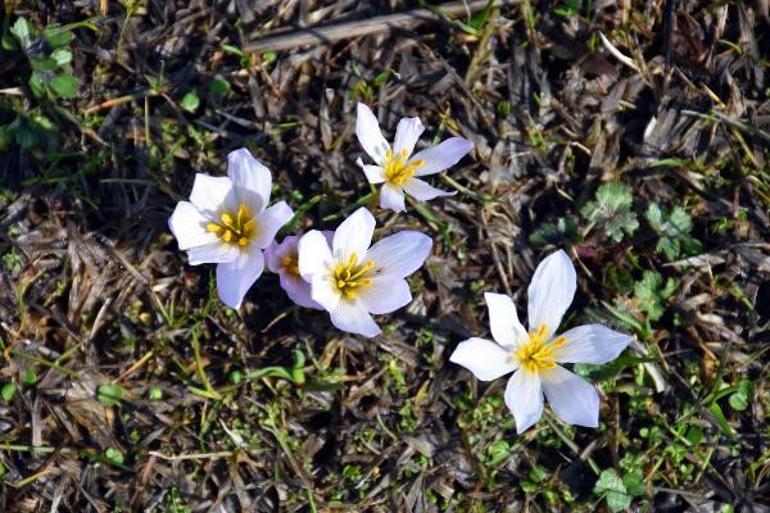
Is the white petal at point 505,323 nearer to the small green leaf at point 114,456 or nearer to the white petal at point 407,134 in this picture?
the white petal at point 407,134

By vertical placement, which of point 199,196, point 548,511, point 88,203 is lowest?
point 548,511

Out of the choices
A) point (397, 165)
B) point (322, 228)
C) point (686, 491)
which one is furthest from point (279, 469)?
point (686, 491)

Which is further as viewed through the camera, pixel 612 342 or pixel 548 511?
pixel 548 511

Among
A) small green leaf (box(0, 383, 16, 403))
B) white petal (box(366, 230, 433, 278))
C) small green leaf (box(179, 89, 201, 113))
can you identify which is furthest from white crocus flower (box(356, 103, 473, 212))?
small green leaf (box(0, 383, 16, 403))

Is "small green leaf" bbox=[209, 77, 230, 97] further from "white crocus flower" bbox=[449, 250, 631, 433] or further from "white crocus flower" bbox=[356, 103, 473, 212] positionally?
"white crocus flower" bbox=[449, 250, 631, 433]

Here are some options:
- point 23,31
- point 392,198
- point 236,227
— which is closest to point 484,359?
point 392,198

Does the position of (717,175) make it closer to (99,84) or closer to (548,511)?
(548,511)

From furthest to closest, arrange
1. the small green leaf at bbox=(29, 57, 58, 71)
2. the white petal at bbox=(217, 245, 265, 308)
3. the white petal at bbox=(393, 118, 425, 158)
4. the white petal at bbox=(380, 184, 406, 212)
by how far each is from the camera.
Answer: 1. the small green leaf at bbox=(29, 57, 58, 71)
2. the white petal at bbox=(393, 118, 425, 158)
3. the white petal at bbox=(380, 184, 406, 212)
4. the white petal at bbox=(217, 245, 265, 308)
